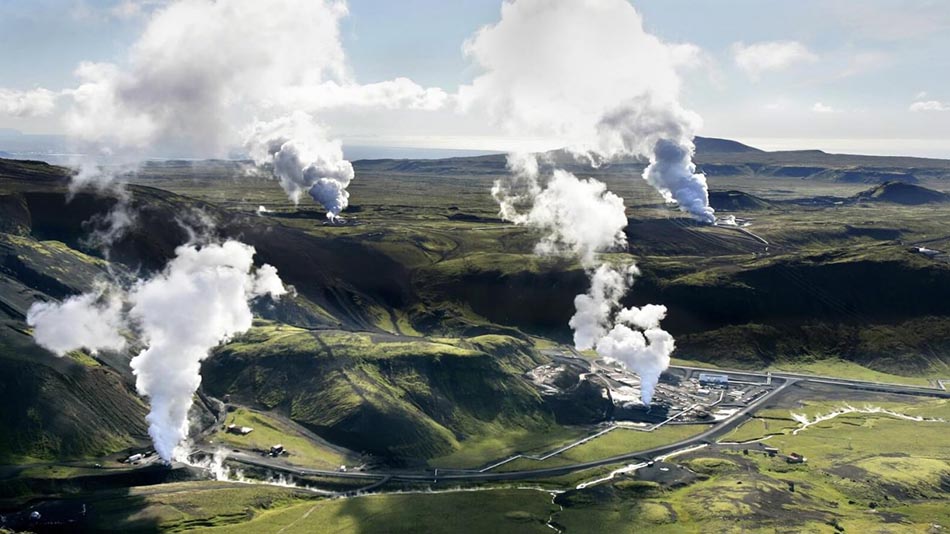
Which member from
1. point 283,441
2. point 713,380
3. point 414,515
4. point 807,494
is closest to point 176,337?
point 283,441

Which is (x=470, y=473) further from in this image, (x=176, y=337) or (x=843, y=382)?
(x=843, y=382)

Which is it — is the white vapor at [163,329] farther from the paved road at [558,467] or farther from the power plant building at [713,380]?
the power plant building at [713,380]

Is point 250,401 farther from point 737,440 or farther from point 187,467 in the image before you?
point 737,440

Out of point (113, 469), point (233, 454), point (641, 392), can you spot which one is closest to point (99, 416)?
point (113, 469)

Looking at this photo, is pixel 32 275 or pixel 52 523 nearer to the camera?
pixel 52 523

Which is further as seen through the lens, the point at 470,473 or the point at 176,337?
the point at 176,337

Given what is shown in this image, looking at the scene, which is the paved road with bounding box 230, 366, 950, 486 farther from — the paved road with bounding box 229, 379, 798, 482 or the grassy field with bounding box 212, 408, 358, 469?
the grassy field with bounding box 212, 408, 358, 469

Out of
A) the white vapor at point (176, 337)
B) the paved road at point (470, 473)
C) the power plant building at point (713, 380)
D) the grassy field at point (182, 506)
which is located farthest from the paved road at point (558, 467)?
the white vapor at point (176, 337)
